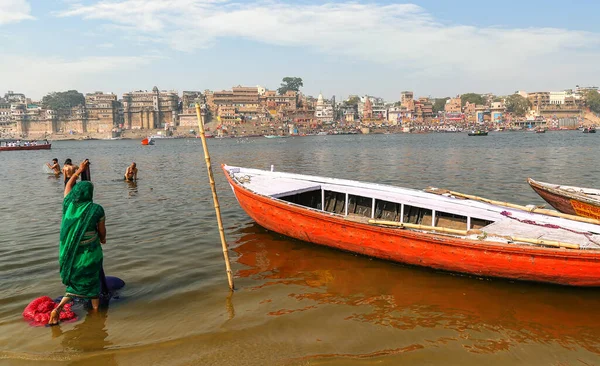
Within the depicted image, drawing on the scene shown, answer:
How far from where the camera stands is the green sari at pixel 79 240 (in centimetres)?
503

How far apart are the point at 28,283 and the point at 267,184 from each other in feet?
19.0

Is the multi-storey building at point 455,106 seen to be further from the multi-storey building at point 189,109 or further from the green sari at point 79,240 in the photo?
the green sari at point 79,240

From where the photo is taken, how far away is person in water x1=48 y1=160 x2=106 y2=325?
5035mm

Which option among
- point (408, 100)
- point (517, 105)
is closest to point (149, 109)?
point (408, 100)

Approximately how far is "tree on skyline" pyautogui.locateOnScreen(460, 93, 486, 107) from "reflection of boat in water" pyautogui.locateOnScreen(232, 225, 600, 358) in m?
186

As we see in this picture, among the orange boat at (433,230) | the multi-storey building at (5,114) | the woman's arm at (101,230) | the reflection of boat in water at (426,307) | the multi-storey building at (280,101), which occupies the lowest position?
the reflection of boat in water at (426,307)

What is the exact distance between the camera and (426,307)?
6227 millimetres

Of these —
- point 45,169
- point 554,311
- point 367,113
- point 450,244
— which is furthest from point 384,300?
point 367,113

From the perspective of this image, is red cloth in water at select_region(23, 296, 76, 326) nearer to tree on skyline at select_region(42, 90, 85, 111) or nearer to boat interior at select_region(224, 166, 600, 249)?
boat interior at select_region(224, 166, 600, 249)

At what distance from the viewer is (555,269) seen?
6184 mm

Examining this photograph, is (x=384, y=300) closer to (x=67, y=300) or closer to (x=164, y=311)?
(x=164, y=311)

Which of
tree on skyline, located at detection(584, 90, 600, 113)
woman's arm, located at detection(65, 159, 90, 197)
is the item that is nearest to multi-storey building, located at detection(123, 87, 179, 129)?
woman's arm, located at detection(65, 159, 90, 197)

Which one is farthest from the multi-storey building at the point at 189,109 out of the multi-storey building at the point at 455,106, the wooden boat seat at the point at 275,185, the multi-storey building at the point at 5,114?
the wooden boat seat at the point at 275,185

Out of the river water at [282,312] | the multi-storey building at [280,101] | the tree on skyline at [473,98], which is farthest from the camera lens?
the tree on skyline at [473,98]
